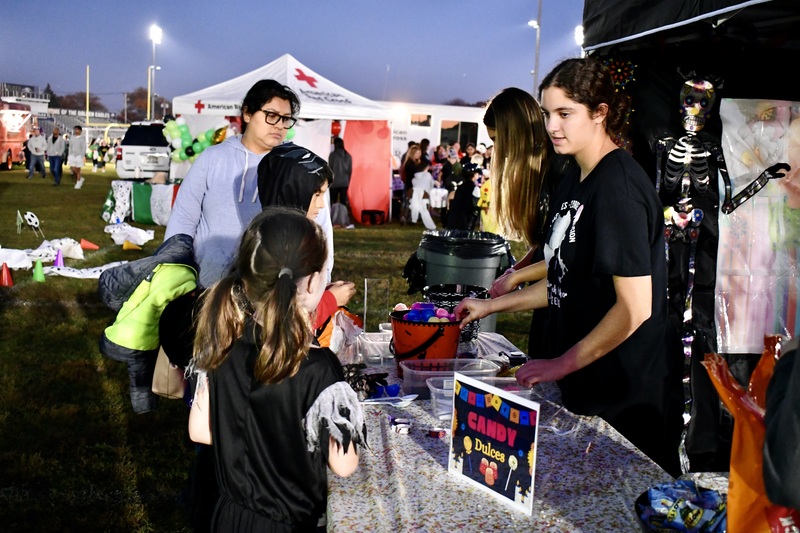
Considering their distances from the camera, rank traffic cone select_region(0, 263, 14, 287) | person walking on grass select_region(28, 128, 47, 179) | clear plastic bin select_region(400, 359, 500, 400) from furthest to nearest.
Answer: person walking on grass select_region(28, 128, 47, 179) → traffic cone select_region(0, 263, 14, 287) → clear plastic bin select_region(400, 359, 500, 400)

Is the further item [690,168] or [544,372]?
Answer: [690,168]

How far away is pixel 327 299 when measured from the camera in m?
2.43

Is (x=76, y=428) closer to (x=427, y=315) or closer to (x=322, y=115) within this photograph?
(x=427, y=315)

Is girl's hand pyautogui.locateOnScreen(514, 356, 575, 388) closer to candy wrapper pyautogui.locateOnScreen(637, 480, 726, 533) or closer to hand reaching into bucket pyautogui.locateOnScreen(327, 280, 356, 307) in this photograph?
candy wrapper pyautogui.locateOnScreen(637, 480, 726, 533)

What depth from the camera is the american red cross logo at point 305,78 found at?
12.6 metres

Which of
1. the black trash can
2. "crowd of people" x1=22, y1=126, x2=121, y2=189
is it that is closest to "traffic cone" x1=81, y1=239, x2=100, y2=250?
the black trash can

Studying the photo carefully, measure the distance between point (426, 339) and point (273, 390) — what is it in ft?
2.77

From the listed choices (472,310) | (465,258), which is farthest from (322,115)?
(472,310)

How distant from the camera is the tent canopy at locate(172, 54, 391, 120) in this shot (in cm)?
1226

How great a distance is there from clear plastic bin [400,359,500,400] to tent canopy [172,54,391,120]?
1033 centimetres

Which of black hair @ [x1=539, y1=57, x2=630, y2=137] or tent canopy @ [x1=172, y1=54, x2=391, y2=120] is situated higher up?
tent canopy @ [x1=172, y1=54, x2=391, y2=120]

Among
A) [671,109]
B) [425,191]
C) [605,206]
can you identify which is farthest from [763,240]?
[425,191]

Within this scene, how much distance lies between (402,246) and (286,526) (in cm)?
1008

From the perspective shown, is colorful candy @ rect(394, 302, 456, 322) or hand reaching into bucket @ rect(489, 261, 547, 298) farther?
hand reaching into bucket @ rect(489, 261, 547, 298)
